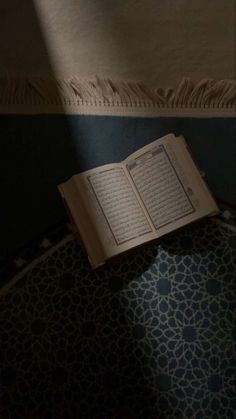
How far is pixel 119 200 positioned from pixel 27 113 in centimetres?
28

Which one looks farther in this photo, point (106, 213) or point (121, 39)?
point (121, 39)

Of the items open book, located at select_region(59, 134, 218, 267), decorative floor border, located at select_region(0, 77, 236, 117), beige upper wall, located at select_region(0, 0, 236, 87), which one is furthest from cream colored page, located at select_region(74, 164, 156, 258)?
beige upper wall, located at select_region(0, 0, 236, 87)

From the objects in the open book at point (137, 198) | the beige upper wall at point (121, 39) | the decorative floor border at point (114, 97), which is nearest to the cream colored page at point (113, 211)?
the open book at point (137, 198)

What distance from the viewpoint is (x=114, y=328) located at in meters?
1.05

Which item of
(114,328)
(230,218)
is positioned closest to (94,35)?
(230,218)

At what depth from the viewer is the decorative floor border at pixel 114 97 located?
1.17 meters

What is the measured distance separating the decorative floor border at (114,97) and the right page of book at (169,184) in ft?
0.37

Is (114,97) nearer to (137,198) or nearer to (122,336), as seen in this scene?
(137,198)

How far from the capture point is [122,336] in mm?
1044

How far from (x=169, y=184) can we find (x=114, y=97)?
0.25 metres

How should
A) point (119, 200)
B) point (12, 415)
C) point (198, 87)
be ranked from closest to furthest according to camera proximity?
1. point (12, 415)
2. point (119, 200)
3. point (198, 87)

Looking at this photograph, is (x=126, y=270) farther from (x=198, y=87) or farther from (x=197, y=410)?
(x=198, y=87)

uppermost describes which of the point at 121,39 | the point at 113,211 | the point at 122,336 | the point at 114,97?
the point at 121,39

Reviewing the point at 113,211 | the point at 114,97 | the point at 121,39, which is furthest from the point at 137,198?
the point at 121,39
